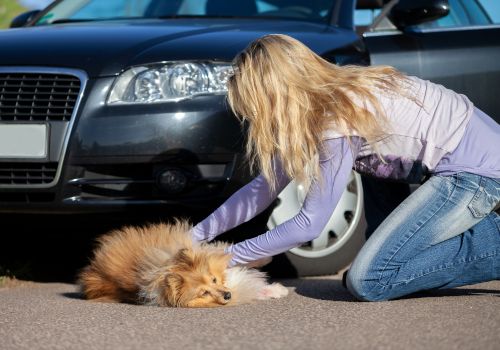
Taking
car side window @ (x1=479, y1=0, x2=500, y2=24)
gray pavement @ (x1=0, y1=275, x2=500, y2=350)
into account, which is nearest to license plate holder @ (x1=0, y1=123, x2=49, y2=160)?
gray pavement @ (x1=0, y1=275, x2=500, y2=350)

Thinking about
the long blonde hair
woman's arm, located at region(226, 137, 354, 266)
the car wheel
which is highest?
the long blonde hair

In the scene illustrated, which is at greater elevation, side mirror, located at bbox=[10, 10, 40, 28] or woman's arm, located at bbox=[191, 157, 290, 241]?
side mirror, located at bbox=[10, 10, 40, 28]

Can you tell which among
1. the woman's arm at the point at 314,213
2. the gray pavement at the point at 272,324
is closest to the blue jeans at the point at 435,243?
the gray pavement at the point at 272,324

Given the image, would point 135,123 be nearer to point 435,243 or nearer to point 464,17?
point 435,243

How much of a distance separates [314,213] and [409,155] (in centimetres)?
53

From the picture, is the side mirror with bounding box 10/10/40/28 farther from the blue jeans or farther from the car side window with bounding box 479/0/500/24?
the blue jeans

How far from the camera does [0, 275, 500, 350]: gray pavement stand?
139 inches

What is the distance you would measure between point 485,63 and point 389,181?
131 cm

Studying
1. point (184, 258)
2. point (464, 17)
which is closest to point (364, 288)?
point (184, 258)

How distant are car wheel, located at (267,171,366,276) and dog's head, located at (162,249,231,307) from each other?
1074 mm

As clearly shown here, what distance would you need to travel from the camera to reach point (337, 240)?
5496mm

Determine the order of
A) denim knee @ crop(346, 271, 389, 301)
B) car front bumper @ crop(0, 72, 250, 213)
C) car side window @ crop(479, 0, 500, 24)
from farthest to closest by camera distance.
A: 1. car side window @ crop(479, 0, 500, 24)
2. car front bumper @ crop(0, 72, 250, 213)
3. denim knee @ crop(346, 271, 389, 301)

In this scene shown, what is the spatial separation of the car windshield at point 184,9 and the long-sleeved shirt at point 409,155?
164 cm

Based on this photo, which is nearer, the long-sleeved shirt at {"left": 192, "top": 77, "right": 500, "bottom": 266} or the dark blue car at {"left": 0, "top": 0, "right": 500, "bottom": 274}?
the long-sleeved shirt at {"left": 192, "top": 77, "right": 500, "bottom": 266}
